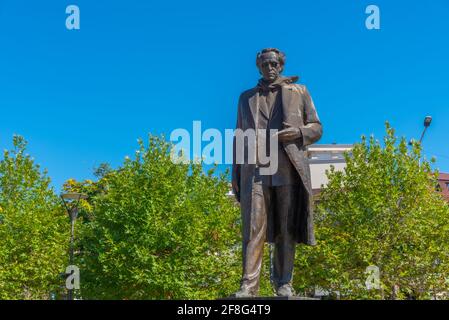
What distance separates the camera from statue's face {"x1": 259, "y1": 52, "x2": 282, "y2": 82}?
9.23 m

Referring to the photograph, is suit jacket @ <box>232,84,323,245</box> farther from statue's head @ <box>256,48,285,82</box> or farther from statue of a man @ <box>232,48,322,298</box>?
statue's head @ <box>256,48,285,82</box>

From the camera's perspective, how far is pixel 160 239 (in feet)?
102

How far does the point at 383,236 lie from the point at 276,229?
2359cm

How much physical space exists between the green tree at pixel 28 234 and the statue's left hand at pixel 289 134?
83.8 ft

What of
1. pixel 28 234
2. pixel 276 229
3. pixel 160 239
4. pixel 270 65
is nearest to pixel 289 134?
pixel 270 65

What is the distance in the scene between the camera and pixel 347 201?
3312 centimetres

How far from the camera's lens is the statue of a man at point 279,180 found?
28.7 ft

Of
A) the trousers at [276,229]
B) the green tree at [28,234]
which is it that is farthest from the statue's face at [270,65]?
the green tree at [28,234]

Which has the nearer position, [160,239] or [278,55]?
[278,55]

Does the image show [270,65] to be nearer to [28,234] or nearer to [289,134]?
[289,134]

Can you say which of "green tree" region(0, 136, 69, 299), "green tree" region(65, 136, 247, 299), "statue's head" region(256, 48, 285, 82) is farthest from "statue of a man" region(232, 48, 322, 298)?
"green tree" region(0, 136, 69, 299)

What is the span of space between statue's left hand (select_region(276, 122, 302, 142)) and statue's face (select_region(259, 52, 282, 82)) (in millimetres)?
824

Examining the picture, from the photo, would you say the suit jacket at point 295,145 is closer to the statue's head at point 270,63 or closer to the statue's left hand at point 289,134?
the statue's left hand at point 289,134

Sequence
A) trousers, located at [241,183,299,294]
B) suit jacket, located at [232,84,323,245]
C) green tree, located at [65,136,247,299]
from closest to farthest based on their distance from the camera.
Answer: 1. trousers, located at [241,183,299,294]
2. suit jacket, located at [232,84,323,245]
3. green tree, located at [65,136,247,299]
